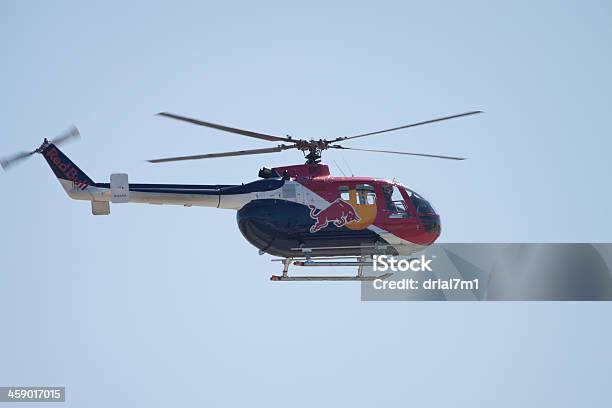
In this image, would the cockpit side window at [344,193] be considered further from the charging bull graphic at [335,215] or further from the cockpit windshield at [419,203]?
the cockpit windshield at [419,203]

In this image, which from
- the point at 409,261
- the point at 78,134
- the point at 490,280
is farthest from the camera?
the point at 490,280

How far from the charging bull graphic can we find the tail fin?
4.86 m

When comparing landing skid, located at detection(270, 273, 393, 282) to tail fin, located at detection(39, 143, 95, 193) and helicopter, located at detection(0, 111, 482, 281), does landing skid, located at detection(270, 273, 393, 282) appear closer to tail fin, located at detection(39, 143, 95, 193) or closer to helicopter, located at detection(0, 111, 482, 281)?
helicopter, located at detection(0, 111, 482, 281)

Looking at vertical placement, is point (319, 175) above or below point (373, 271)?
above

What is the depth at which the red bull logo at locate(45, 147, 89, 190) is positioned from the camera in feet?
114

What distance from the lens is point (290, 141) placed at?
35.8m

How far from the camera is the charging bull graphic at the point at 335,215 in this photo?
35.3 metres

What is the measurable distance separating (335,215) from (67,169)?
587 cm

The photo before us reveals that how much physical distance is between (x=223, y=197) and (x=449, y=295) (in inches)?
292

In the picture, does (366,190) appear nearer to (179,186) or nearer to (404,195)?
(404,195)

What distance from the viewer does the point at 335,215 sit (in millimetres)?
35406

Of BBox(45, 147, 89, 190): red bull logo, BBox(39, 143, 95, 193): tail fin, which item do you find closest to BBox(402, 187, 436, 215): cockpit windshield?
BBox(39, 143, 95, 193): tail fin

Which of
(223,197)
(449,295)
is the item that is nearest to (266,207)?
(223,197)

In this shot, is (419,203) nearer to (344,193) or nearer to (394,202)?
(394,202)
